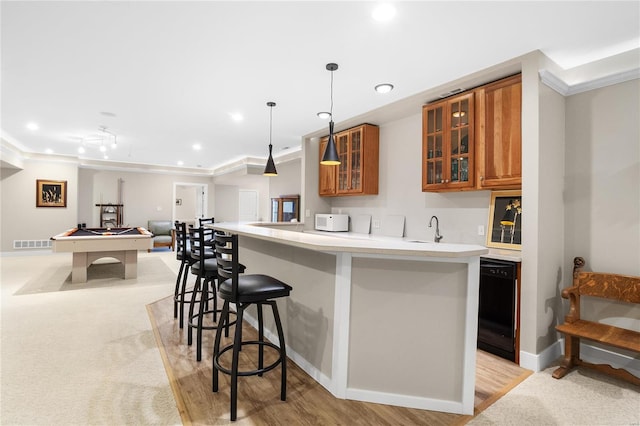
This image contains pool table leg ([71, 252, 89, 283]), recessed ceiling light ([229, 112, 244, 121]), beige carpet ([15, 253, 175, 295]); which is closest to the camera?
recessed ceiling light ([229, 112, 244, 121])

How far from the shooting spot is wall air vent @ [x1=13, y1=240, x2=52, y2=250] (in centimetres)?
778

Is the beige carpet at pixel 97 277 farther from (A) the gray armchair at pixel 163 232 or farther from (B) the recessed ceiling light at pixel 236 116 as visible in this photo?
(B) the recessed ceiling light at pixel 236 116

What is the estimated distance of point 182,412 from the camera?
1.94m

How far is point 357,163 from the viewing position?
15.4ft

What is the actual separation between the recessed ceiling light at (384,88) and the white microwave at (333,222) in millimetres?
2087

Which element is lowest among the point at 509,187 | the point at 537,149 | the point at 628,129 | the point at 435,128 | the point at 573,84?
the point at 509,187

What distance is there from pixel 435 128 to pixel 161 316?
12.4 ft

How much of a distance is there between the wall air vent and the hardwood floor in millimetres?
7647

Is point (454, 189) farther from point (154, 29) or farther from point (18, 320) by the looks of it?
point (18, 320)

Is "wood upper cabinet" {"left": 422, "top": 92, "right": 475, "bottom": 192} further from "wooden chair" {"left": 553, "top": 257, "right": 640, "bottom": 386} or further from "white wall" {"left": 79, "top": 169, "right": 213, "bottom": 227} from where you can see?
"white wall" {"left": 79, "top": 169, "right": 213, "bottom": 227}

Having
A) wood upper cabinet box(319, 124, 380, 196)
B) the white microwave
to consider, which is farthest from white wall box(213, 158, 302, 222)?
wood upper cabinet box(319, 124, 380, 196)

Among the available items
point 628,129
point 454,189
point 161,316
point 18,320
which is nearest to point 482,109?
point 454,189

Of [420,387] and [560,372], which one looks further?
[560,372]

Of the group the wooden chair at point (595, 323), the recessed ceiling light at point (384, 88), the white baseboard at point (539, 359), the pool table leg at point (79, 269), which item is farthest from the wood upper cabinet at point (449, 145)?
the pool table leg at point (79, 269)
